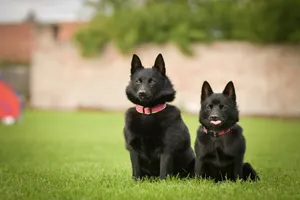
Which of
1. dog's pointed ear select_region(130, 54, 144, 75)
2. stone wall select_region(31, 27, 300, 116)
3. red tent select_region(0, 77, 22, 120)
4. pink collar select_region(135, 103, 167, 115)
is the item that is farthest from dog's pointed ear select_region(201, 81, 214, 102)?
stone wall select_region(31, 27, 300, 116)

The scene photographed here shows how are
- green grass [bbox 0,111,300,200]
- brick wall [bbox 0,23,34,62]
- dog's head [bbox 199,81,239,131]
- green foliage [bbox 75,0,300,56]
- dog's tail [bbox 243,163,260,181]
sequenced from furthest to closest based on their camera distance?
brick wall [bbox 0,23,34,62] < green foliage [bbox 75,0,300,56] < dog's tail [bbox 243,163,260,181] < dog's head [bbox 199,81,239,131] < green grass [bbox 0,111,300,200]

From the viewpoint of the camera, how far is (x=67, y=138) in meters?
Answer: 13.4

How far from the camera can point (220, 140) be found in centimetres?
477

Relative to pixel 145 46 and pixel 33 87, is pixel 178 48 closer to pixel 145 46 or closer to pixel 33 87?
pixel 145 46

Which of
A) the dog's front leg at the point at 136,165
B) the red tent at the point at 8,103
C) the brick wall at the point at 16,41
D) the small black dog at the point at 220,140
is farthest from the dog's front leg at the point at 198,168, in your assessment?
the brick wall at the point at 16,41

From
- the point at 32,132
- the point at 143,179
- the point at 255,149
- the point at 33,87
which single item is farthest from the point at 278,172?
the point at 33,87

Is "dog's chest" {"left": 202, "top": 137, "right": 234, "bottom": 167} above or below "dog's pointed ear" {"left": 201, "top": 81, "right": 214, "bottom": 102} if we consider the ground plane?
below

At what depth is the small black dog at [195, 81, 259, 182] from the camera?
473cm

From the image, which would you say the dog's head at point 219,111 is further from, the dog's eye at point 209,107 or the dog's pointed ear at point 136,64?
the dog's pointed ear at point 136,64

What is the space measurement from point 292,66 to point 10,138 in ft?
43.9

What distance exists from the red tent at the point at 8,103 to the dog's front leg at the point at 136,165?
1328cm

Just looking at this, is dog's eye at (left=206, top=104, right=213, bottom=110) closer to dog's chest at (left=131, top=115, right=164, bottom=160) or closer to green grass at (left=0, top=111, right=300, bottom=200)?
dog's chest at (left=131, top=115, right=164, bottom=160)

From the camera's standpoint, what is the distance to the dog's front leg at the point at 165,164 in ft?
15.8

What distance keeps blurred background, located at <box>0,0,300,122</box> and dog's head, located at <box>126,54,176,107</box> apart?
16.1m
